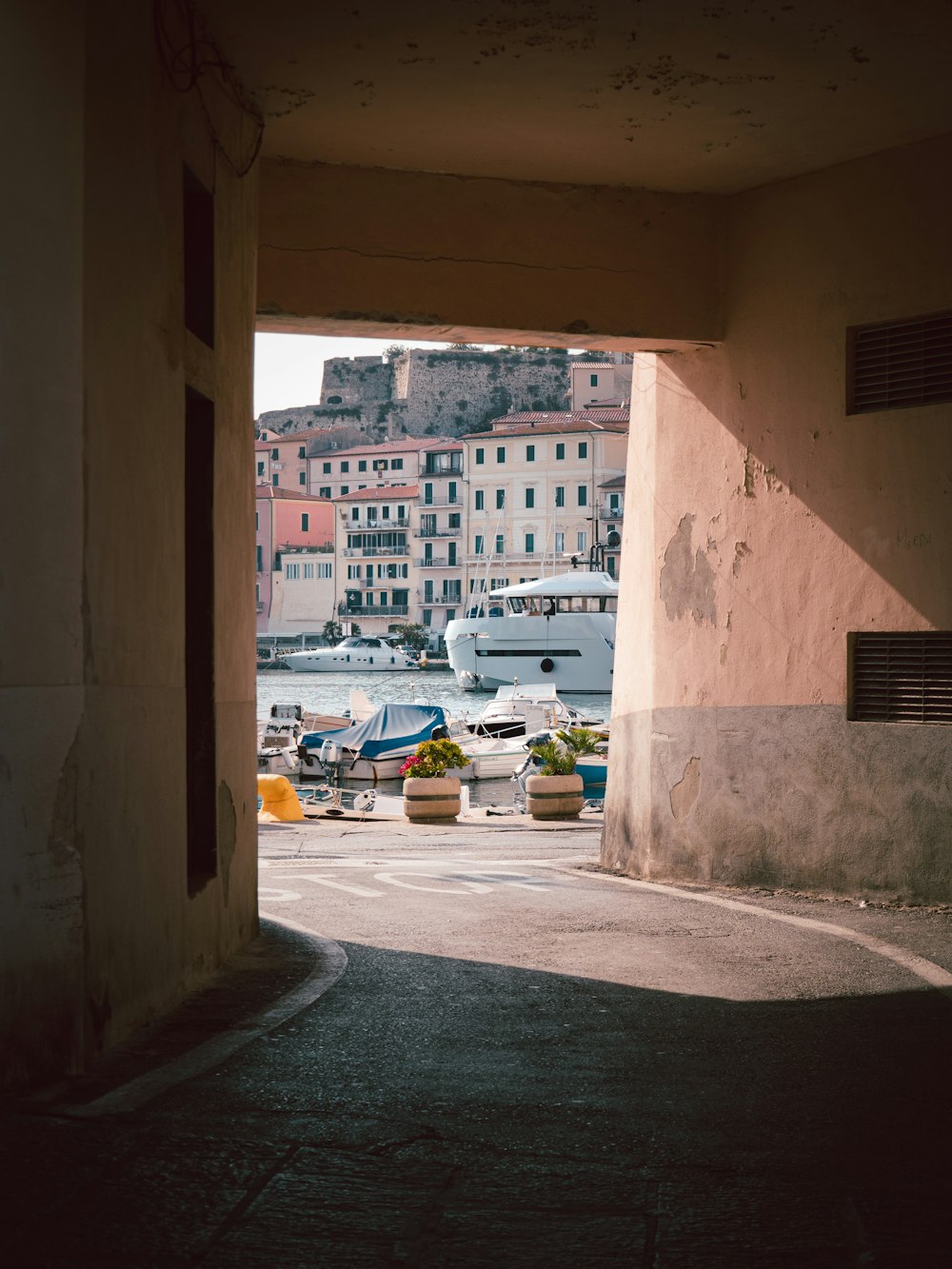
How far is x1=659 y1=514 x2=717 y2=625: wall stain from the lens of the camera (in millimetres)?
12375

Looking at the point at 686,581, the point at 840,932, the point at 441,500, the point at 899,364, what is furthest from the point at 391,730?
the point at 441,500

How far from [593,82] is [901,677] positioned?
4437mm

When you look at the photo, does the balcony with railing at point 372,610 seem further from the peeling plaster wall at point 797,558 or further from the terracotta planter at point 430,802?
the peeling plaster wall at point 797,558

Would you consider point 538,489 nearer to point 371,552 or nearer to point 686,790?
point 371,552

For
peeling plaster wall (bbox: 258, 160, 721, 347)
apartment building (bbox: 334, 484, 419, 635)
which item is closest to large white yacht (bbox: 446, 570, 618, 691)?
apartment building (bbox: 334, 484, 419, 635)

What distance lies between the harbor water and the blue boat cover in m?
15.6

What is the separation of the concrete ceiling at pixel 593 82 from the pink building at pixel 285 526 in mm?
131731

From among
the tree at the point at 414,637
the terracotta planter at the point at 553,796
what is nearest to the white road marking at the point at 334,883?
the terracotta planter at the point at 553,796

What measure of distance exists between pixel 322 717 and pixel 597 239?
50.7 m

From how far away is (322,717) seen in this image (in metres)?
61.8

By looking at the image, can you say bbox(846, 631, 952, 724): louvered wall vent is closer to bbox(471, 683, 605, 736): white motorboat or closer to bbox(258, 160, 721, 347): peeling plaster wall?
bbox(258, 160, 721, 347): peeling plaster wall

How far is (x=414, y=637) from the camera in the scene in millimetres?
127500

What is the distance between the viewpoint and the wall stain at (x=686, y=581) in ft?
40.6

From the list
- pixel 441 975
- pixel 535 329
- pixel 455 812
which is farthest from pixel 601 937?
pixel 455 812
